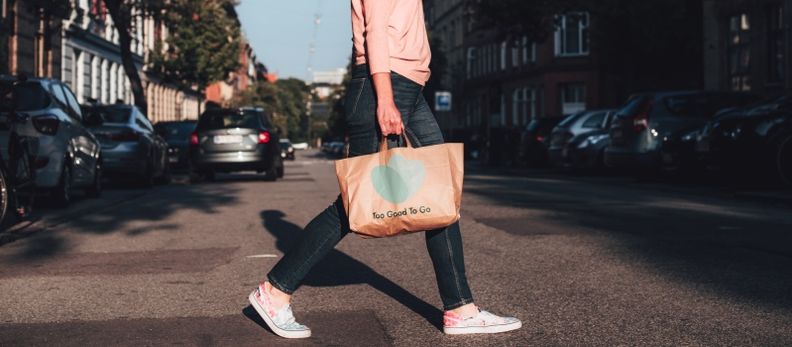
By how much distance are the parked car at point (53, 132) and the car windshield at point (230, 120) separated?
24.8ft

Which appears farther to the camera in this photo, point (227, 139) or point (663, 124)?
point (227, 139)

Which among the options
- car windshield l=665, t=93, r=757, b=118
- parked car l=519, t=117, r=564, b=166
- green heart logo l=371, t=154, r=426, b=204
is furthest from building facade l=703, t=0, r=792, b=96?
green heart logo l=371, t=154, r=426, b=204

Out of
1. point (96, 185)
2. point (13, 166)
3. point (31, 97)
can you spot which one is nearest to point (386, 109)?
point (13, 166)

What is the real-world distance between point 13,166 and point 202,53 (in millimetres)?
36676

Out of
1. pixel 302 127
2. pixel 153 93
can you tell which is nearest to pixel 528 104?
pixel 153 93

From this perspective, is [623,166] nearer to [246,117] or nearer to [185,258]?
[246,117]

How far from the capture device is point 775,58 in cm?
2970

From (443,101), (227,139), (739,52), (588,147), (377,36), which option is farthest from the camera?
(443,101)

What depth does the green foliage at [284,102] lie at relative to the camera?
335 ft

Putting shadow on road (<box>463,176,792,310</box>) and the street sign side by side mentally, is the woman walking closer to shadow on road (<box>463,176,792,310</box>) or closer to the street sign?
shadow on road (<box>463,176,792,310</box>)

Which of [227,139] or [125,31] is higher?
[125,31]

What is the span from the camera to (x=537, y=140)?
27750 mm

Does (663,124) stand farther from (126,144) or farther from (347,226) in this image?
(347,226)

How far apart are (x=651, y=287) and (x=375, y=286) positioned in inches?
60.8
